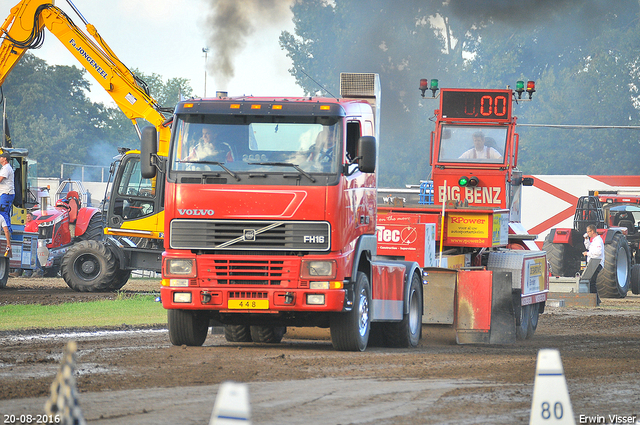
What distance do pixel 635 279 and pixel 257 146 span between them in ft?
58.1

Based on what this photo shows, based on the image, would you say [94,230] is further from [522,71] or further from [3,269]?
[522,71]

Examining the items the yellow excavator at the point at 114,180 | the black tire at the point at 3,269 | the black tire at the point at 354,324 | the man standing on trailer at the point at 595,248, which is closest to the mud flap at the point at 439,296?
the black tire at the point at 354,324

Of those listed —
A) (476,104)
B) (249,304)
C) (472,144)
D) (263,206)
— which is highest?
(476,104)

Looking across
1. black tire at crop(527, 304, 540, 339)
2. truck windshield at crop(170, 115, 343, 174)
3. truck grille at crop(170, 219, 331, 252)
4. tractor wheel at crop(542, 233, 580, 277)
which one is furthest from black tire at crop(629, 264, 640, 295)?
truck grille at crop(170, 219, 331, 252)

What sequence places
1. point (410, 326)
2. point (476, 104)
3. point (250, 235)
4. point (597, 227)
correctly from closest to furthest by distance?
point (250, 235), point (410, 326), point (476, 104), point (597, 227)

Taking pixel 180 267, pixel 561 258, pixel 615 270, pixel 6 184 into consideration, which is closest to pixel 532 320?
pixel 180 267

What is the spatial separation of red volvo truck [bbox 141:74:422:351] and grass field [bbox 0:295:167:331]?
4.71m

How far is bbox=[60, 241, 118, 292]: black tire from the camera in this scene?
21.7m

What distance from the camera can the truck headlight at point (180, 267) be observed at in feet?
37.0

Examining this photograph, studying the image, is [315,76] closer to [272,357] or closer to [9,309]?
[9,309]

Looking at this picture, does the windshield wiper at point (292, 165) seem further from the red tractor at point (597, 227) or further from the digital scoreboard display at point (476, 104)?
the red tractor at point (597, 227)

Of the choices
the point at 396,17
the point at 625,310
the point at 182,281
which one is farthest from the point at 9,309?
the point at 396,17

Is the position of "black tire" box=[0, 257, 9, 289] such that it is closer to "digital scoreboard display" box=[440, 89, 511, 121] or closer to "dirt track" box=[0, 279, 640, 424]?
"dirt track" box=[0, 279, 640, 424]

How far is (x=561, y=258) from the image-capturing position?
2836 centimetres
